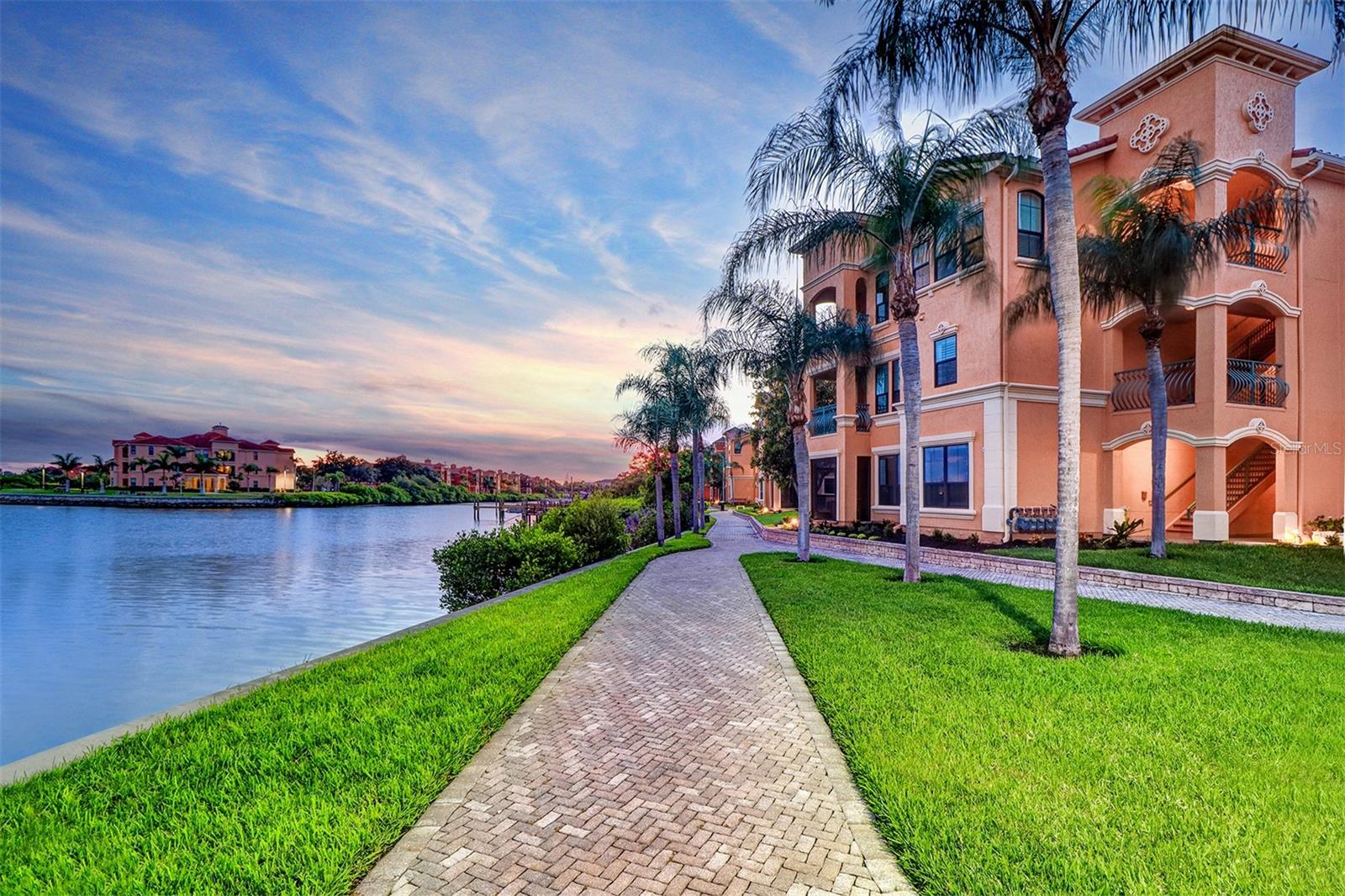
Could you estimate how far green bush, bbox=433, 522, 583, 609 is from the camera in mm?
12773

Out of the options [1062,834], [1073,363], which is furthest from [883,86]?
[1062,834]

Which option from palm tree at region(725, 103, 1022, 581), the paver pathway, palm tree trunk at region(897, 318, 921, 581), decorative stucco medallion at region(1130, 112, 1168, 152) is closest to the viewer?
the paver pathway

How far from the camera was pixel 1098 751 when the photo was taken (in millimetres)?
3936

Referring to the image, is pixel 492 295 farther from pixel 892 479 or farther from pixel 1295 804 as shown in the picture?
pixel 1295 804

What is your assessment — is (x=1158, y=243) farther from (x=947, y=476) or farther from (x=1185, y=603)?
(x=947, y=476)

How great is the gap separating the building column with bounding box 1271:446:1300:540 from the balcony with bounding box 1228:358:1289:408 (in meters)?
1.29

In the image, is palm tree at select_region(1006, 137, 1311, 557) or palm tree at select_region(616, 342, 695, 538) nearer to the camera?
palm tree at select_region(1006, 137, 1311, 557)

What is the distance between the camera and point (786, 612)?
28.8ft

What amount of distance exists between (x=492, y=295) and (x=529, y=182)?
19.4 feet

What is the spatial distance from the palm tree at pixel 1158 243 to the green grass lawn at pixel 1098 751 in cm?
729

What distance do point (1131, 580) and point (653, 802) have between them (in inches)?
453

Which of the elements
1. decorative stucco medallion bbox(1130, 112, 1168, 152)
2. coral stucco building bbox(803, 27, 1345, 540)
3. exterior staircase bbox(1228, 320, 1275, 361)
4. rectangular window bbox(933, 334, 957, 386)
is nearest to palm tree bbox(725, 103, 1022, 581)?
coral stucco building bbox(803, 27, 1345, 540)

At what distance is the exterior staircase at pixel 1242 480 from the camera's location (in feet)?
54.4

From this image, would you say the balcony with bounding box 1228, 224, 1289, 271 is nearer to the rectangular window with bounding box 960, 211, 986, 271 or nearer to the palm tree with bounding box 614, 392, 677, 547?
the rectangular window with bounding box 960, 211, 986, 271
